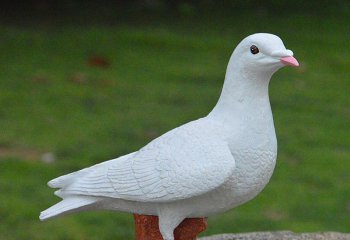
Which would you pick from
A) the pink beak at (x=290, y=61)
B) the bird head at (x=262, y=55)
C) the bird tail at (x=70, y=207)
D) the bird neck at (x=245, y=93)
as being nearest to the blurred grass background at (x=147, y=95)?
the bird tail at (x=70, y=207)

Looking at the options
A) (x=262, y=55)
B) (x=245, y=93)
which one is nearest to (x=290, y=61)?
(x=262, y=55)

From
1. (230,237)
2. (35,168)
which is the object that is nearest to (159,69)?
(35,168)

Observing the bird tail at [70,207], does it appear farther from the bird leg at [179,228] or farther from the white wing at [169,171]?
the bird leg at [179,228]

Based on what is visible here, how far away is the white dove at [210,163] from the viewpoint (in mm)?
3479

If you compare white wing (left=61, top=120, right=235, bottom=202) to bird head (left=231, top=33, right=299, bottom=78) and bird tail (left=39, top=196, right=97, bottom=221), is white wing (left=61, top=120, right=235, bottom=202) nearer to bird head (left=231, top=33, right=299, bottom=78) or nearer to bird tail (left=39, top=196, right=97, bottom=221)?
bird tail (left=39, top=196, right=97, bottom=221)

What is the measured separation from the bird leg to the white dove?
0.13 m

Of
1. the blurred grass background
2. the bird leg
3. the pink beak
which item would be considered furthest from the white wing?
the blurred grass background

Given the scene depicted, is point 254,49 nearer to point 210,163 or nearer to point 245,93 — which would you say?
point 245,93

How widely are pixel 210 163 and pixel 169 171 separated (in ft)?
0.56

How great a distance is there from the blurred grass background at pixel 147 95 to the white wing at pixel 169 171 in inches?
86.6

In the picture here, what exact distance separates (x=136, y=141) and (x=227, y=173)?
3903mm

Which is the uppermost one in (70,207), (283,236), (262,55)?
(262,55)

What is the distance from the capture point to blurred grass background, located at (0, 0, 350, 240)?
6219 mm

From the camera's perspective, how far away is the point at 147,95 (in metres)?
8.45
